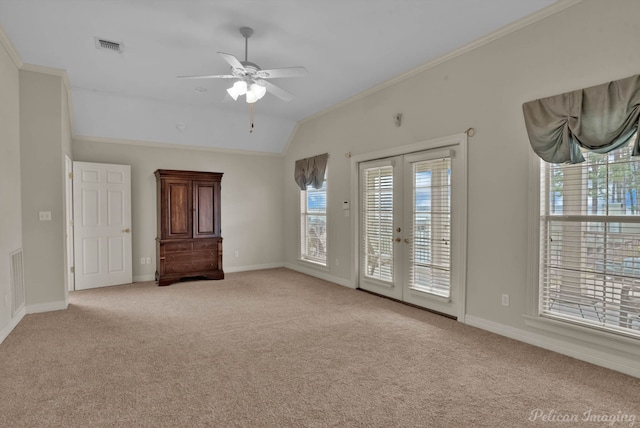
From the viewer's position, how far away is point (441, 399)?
7.54 ft

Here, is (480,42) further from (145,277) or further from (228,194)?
(145,277)

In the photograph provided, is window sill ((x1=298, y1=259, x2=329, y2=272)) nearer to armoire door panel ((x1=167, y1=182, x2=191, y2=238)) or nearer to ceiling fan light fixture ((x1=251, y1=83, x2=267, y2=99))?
armoire door panel ((x1=167, y1=182, x2=191, y2=238))

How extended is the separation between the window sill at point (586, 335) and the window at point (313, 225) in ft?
11.5

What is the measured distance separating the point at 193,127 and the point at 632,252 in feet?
19.5

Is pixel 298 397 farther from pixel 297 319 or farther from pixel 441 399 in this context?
pixel 297 319

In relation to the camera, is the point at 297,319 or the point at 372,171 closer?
the point at 297,319

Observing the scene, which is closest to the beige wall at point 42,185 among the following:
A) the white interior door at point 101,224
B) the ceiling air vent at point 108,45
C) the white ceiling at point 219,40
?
the white ceiling at point 219,40

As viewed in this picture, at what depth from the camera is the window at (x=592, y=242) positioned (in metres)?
2.62

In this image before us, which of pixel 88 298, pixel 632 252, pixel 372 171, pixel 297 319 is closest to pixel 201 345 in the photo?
pixel 297 319

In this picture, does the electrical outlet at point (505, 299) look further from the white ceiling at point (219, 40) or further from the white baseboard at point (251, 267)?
the white baseboard at point (251, 267)

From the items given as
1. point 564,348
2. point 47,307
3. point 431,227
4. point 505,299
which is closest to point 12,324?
point 47,307

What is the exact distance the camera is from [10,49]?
11.6 ft

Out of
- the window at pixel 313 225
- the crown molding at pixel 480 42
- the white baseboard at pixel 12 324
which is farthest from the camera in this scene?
the window at pixel 313 225

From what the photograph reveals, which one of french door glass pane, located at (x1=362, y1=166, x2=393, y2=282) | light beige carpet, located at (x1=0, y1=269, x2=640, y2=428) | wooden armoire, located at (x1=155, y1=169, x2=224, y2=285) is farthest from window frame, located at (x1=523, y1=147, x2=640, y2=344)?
wooden armoire, located at (x1=155, y1=169, x2=224, y2=285)
